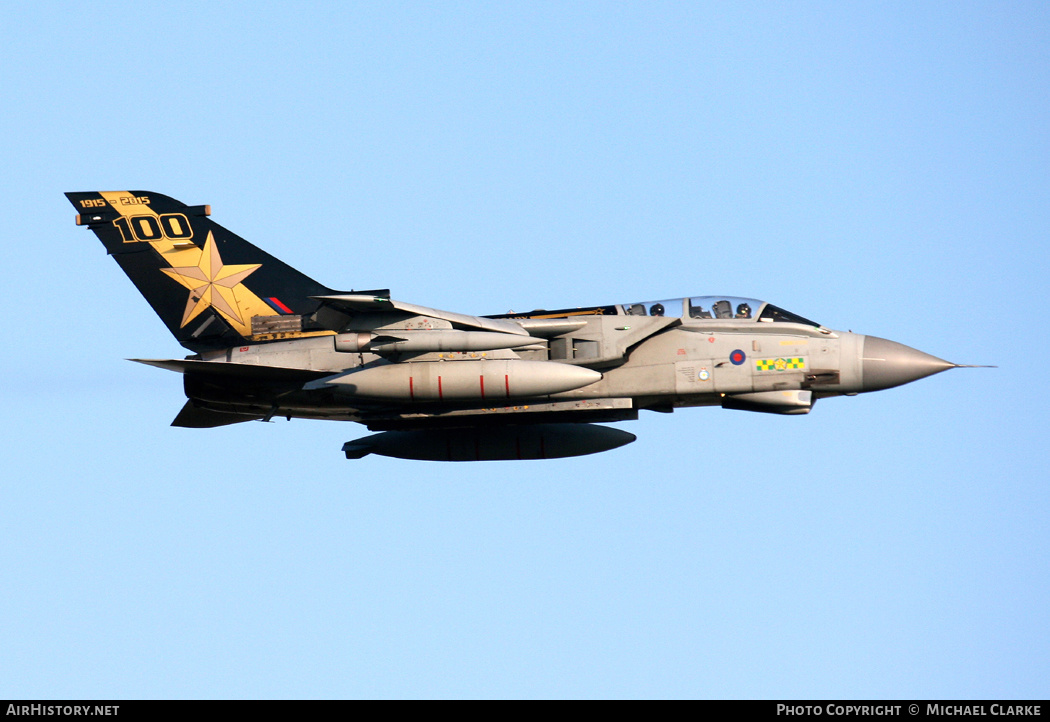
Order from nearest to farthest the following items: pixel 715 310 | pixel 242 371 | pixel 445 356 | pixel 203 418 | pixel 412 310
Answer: pixel 412 310
pixel 445 356
pixel 242 371
pixel 715 310
pixel 203 418

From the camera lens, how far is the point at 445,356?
21.1 meters

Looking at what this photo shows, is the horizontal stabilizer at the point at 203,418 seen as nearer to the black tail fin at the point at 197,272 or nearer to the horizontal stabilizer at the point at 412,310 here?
the black tail fin at the point at 197,272

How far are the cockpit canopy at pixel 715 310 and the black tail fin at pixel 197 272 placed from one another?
5.81m

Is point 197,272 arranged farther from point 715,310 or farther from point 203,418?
point 715,310

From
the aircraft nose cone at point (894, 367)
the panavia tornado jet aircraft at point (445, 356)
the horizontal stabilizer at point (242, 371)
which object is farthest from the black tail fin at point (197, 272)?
the aircraft nose cone at point (894, 367)

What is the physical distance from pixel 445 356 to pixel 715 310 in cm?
493

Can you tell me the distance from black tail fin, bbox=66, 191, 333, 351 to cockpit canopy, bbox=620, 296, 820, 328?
5.81 metres

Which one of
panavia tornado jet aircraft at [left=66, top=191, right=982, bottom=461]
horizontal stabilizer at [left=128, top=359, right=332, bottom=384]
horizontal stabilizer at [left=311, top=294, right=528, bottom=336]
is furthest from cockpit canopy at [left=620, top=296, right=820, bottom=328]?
horizontal stabilizer at [left=128, top=359, right=332, bottom=384]

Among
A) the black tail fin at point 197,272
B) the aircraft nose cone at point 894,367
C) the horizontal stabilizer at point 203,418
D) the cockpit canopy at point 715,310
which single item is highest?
the black tail fin at point 197,272

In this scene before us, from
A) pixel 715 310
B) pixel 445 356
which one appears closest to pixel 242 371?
pixel 445 356

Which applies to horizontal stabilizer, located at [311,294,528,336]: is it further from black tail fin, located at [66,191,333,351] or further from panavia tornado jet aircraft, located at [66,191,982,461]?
black tail fin, located at [66,191,333,351]

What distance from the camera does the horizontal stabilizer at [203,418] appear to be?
23094 mm

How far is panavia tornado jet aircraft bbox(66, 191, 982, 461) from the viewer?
68.0 ft
